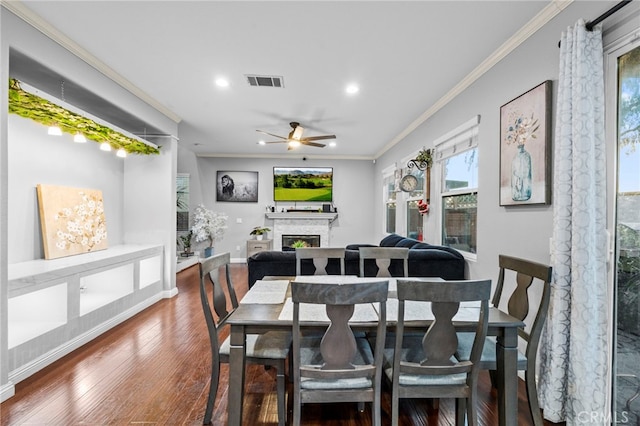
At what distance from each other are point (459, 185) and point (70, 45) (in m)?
4.09

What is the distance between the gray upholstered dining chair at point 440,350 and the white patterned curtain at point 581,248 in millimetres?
708

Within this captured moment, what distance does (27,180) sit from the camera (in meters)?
3.01

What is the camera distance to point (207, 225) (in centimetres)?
693

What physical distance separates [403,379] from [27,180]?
12.7 feet

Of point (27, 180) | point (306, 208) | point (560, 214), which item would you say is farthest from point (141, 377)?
point (306, 208)

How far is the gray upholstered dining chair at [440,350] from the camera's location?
1353 millimetres

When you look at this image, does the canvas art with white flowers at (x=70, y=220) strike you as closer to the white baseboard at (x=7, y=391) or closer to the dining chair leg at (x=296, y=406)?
the white baseboard at (x=7, y=391)

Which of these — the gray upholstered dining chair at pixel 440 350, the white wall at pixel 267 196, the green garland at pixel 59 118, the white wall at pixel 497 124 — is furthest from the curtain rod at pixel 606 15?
the white wall at pixel 267 196

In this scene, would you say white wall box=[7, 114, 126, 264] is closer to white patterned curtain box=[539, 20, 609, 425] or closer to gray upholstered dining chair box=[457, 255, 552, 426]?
gray upholstered dining chair box=[457, 255, 552, 426]

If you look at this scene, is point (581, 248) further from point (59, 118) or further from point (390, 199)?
point (390, 199)

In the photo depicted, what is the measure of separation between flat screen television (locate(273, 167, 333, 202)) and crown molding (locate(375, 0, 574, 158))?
11.6 ft

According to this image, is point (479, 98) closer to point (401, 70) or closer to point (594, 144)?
point (401, 70)

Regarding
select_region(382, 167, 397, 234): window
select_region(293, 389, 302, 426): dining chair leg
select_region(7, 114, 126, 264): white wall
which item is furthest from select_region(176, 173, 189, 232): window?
select_region(293, 389, 302, 426): dining chair leg

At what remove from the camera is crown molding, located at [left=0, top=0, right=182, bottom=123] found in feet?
6.91
